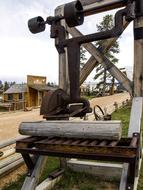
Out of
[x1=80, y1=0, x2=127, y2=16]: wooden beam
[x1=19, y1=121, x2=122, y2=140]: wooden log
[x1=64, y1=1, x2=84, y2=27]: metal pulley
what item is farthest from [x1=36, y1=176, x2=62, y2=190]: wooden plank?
[x1=80, y1=0, x2=127, y2=16]: wooden beam

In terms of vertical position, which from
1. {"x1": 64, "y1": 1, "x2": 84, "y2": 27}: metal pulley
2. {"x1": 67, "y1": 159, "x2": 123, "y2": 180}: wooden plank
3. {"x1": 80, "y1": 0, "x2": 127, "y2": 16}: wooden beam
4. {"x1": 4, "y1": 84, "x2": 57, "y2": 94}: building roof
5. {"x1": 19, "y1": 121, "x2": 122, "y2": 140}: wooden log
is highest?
{"x1": 4, "y1": 84, "x2": 57, "y2": 94}: building roof

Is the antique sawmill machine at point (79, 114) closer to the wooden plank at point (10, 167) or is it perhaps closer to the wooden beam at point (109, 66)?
the wooden beam at point (109, 66)

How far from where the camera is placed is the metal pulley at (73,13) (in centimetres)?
291

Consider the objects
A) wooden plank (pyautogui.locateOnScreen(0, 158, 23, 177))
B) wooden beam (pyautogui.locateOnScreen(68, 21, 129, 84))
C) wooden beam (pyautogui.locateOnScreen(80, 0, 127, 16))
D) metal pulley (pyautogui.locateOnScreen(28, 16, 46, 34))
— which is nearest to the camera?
metal pulley (pyautogui.locateOnScreen(28, 16, 46, 34))

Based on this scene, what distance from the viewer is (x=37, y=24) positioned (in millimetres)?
3449

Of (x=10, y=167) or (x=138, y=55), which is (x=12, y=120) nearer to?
(x=10, y=167)

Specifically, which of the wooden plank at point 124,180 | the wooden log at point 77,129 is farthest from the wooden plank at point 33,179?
Answer: the wooden plank at point 124,180

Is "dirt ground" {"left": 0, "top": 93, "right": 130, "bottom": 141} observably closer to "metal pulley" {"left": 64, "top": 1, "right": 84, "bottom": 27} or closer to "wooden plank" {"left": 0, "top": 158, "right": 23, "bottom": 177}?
"wooden plank" {"left": 0, "top": 158, "right": 23, "bottom": 177}

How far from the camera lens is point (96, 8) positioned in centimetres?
404

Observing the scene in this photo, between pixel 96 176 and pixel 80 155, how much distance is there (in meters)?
2.64

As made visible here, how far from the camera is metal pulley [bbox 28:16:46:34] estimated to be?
3463 millimetres

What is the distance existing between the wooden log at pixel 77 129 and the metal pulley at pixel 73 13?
1.17m

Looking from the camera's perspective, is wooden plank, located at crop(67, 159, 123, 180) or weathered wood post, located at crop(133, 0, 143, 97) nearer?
weathered wood post, located at crop(133, 0, 143, 97)

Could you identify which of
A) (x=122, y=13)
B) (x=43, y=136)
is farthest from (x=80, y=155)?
(x=122, y=13)
